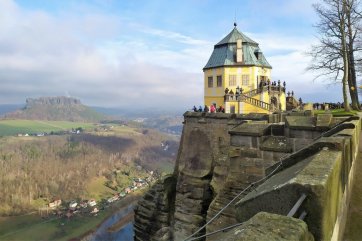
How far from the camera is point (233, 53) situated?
1483 inches

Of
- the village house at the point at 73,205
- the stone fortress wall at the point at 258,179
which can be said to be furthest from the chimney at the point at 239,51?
the village house at the point at 73,205

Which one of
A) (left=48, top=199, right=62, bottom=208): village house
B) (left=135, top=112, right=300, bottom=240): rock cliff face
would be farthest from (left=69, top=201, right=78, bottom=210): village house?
(left=135, top=112, right=300, bottom=240): rock cliff face

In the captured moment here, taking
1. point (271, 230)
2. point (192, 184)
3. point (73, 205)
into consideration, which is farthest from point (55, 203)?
point (271, 230)

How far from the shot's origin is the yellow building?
35469 mm

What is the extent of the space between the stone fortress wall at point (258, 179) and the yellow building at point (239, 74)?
463 inches

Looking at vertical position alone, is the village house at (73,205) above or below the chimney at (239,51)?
below

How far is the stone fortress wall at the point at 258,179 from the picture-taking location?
324cm

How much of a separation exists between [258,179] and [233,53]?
27.8 metres

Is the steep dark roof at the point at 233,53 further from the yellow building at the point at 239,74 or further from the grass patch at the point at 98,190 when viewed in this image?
the grass patch at the point at 98,190

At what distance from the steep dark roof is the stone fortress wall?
13.4 metres

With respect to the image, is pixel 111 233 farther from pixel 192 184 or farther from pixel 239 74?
pixel 192 184

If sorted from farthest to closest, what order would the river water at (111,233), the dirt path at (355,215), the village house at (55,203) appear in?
the village house at (55,203) → the river water at (111,233) → the dirt path at (355,215)

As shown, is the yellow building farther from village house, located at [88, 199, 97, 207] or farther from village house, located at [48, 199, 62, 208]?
village house, located at [48, 199, 62, 208]

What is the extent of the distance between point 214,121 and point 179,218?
6865 mm
